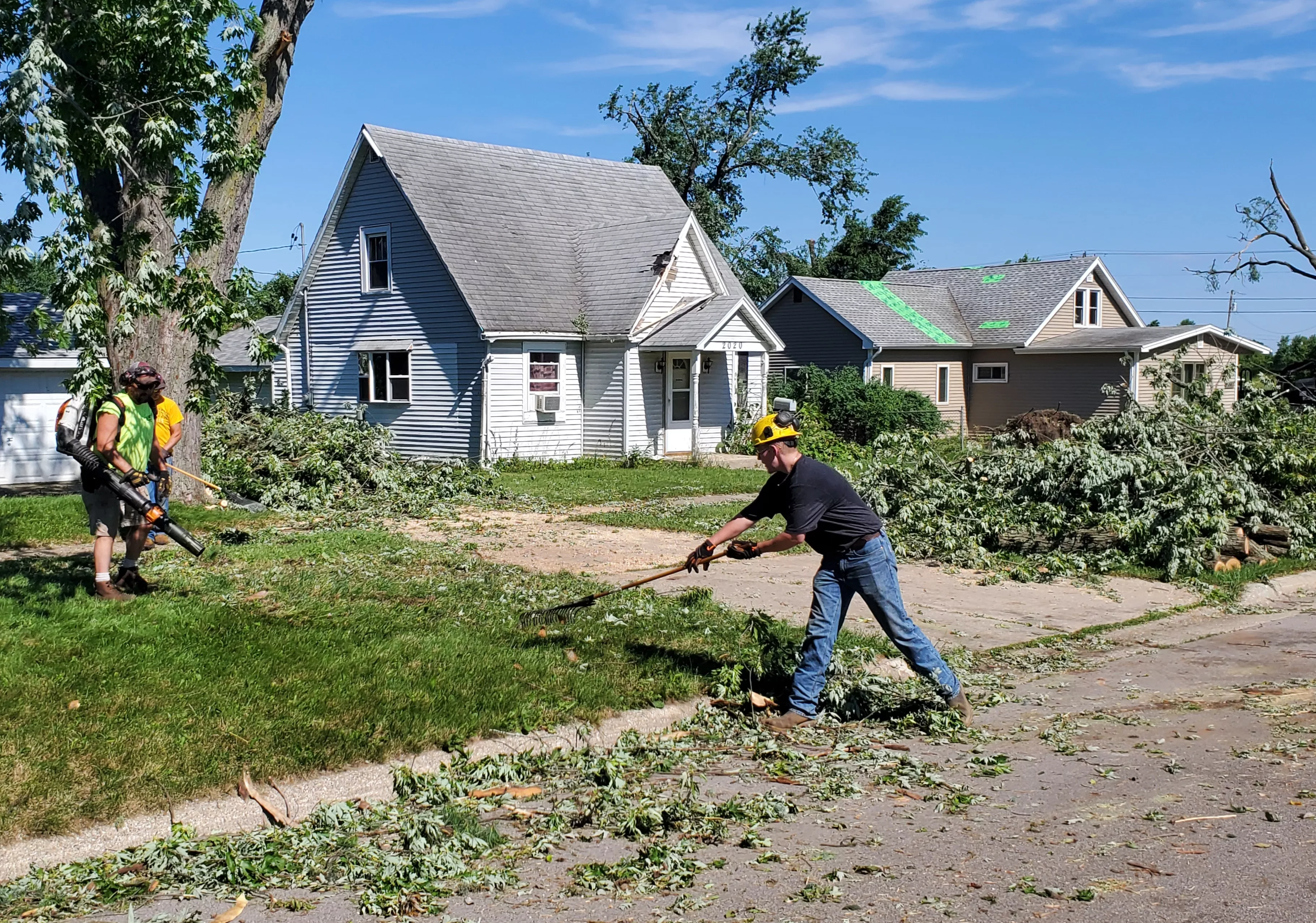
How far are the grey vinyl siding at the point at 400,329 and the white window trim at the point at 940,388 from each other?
Result: 16287 mm

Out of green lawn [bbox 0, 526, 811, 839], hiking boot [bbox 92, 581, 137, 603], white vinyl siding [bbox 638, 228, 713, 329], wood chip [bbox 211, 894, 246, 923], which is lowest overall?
wood chip [bbox 211, 894, 246, 923]

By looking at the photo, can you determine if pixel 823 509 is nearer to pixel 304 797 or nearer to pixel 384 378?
pixel 304 797

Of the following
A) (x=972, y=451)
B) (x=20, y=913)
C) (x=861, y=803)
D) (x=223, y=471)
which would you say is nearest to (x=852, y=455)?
(x=972, y=451)


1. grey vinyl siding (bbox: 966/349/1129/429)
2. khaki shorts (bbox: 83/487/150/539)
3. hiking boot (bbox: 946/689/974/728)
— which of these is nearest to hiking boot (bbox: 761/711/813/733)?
hiking boot (bbox: 946/689/974/728)

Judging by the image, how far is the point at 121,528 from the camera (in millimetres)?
9195

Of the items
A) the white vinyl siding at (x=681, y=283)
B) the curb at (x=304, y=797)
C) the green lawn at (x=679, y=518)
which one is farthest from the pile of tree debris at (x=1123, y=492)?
the white vinyl siding at (x=681, y=283)

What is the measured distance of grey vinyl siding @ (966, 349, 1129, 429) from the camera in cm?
3425

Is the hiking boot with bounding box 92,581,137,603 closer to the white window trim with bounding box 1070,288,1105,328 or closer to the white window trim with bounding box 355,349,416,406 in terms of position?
the white window trim with bounding box 355,349,416,406

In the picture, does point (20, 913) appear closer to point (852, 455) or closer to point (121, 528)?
point (121, 528)

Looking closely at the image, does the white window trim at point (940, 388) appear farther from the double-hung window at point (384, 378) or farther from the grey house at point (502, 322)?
the double-hung window at point (384, 378)

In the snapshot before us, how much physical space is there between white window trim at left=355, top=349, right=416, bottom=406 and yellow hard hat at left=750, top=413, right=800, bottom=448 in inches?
763

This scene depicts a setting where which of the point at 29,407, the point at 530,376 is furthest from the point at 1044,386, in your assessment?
the point at 29,407

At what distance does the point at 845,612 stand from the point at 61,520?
10607 millimetres

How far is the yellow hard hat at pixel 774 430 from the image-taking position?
6.89 meters
